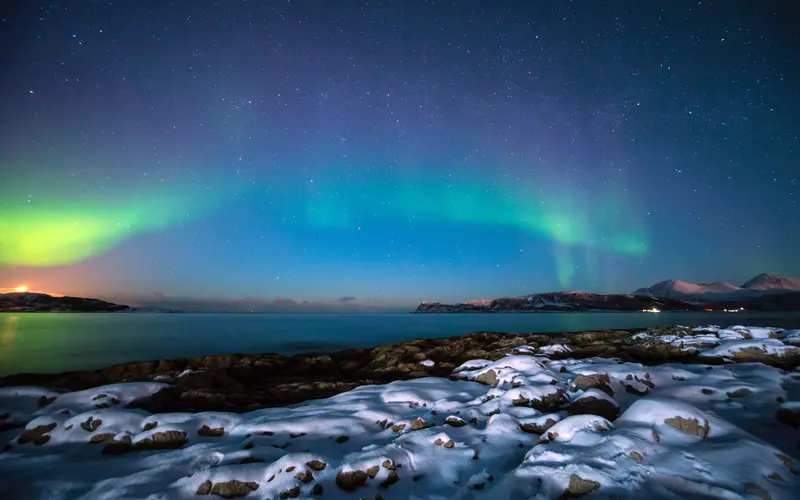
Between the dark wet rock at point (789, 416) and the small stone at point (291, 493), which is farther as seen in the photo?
the dark wet rock at point (789, 416)

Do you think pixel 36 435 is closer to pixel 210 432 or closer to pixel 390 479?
pixel 210 432

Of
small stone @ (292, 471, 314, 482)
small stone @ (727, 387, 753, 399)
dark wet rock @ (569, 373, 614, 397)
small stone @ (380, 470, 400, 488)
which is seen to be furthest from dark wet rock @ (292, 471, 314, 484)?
small stone @ (727, 387, 753, 399)

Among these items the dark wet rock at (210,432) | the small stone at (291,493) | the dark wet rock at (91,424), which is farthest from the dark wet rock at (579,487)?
the dark wet rock at (91,424)

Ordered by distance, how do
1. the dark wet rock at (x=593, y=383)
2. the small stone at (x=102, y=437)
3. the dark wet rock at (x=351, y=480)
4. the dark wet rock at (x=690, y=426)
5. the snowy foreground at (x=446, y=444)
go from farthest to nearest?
1. the dark wet rock at (x=593, y=383)
2. the small stone at (x=102, y=437)
3. the dark wet rock at (x=690, y=426)
4. the dark wet rock at (x=351, y=480)
5. the snowy foreground at (x=446, y=444)

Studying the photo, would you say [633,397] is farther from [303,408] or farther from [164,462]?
[164,462]

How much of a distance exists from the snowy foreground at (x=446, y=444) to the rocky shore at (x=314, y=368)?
9.09 feet

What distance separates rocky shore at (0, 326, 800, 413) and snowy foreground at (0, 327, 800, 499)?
2771 mm

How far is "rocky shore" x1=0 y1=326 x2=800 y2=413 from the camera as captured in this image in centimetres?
1295

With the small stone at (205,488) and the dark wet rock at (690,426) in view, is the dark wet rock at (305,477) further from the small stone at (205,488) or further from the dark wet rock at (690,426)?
the dark wet rock at (690,426)

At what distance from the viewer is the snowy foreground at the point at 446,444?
5230mm

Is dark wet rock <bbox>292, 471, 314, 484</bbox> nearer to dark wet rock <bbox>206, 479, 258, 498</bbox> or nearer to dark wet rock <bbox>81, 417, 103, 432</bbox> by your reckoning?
dark wet rock <bbox>206, 479, 258, 498</bbox>

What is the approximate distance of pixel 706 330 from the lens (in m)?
25.4

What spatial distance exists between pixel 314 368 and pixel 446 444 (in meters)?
15.7

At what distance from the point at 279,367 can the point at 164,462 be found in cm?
1452
